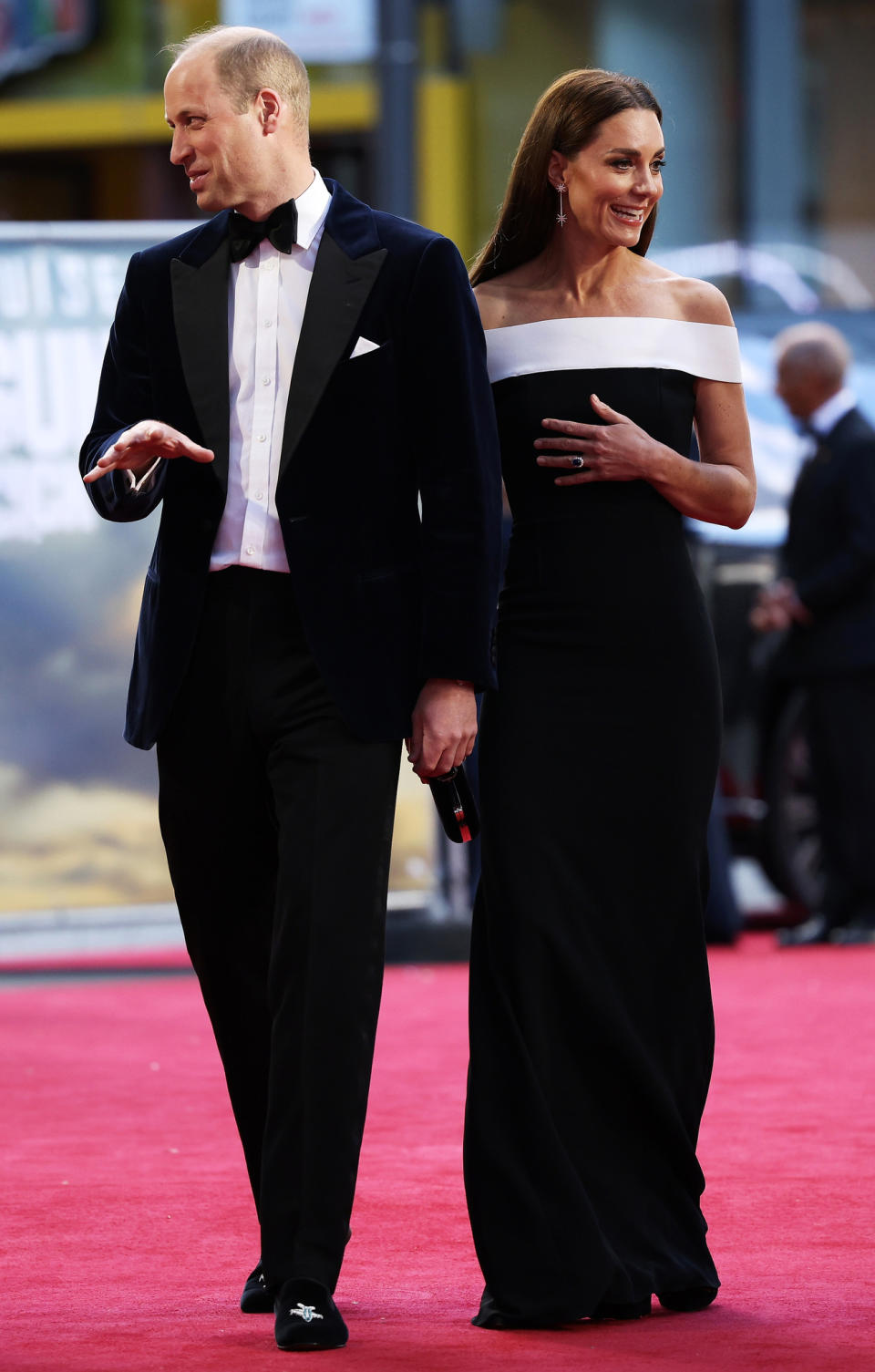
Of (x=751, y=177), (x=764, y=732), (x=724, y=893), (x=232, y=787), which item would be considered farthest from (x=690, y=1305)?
(x=751, y=177)

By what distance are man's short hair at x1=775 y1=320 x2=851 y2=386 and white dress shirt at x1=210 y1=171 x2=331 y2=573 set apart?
5.07m

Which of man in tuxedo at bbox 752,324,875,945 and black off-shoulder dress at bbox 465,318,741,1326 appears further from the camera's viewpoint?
man in tuxedo at bbox 752,324,875,945

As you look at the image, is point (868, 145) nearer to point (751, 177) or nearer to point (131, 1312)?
point (751, 177)

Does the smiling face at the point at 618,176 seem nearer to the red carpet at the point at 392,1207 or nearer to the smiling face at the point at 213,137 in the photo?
the smiling face at the point at 213,137

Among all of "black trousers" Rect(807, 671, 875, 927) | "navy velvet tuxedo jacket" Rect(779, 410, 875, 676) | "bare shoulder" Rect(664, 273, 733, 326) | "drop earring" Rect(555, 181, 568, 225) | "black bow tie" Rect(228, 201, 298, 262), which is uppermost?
"drop earring" Rect(555, 181, 568, 225)

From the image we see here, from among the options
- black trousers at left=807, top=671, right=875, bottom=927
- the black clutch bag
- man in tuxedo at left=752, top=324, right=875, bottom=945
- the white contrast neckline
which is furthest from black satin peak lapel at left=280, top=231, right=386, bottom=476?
black trousers at left=807, top=671, right=875, bottom=927

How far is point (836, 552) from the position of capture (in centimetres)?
822

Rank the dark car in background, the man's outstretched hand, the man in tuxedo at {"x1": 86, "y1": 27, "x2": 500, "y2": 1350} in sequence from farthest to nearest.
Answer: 1. the dark car in background
2. the man in tuxedo at {"x1": 86, "y1": 27, "x2": 500, "y2": 1350}
3. the man's outstretched hand

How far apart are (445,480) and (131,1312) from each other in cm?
119

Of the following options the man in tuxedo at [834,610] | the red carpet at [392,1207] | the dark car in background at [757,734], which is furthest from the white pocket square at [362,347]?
the dark car in background at [757,734]

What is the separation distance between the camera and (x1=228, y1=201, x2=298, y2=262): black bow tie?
3.24 metres

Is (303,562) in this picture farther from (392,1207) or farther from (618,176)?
(392,1207)

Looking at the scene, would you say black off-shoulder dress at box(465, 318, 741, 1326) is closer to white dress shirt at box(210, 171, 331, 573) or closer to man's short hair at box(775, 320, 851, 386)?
white dress shirt at box(210, 171, 331, 573)

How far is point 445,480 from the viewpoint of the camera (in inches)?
126
